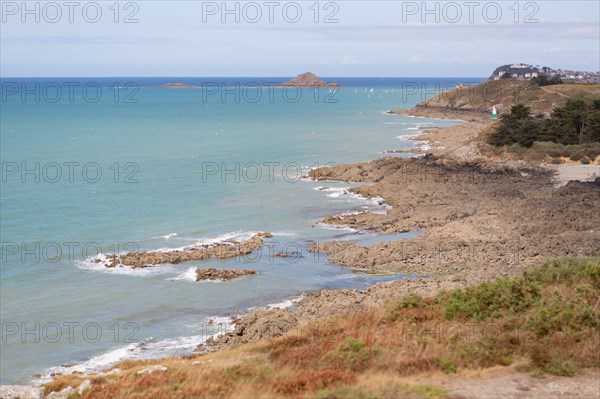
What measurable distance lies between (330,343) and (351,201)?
30.1m

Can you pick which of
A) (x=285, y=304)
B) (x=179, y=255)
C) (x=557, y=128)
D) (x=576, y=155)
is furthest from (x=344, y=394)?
(x=557, y=128)

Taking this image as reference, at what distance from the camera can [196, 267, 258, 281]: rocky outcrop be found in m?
27.6

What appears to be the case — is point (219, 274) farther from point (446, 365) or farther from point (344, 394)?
point (344, 394)

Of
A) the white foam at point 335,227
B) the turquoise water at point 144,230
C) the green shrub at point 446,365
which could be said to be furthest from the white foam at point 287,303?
the green shrub at point 446,365

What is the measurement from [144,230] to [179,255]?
619 centimetres

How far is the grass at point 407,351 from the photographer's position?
36.4 ft

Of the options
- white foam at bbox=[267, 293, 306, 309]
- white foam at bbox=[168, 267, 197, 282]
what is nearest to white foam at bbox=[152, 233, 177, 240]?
white foam at bbox=[168, 267, 197, 282]

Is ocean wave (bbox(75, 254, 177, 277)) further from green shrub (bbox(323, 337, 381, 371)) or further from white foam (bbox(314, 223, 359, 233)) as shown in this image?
green shrub (bbox(323, 337, 381, 371))

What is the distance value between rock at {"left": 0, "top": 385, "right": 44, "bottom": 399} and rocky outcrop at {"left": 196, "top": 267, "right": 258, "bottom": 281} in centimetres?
1425

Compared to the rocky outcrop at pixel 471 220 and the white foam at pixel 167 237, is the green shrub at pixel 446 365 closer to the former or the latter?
the rocky outcrop at pixel 471 220

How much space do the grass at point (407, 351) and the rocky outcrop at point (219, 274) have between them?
12.4 meters

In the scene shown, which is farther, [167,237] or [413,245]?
[167,237]

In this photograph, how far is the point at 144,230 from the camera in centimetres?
3572

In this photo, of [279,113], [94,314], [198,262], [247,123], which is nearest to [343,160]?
[198,262]
